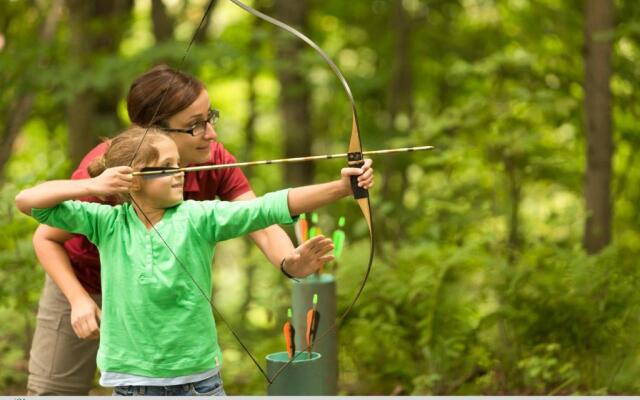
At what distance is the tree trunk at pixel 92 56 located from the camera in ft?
21.4

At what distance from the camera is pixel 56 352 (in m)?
2.79

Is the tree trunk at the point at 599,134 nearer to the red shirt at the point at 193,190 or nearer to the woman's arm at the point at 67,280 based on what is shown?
the red shirt at the point at 193,190

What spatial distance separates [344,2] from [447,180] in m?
3.77

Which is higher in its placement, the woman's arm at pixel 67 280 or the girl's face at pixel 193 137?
the girl's face at pixel 193 137

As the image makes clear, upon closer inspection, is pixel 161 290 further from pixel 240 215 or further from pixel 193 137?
pixel 193 137

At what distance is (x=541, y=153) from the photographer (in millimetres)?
5020

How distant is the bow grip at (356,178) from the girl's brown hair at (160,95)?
59cm

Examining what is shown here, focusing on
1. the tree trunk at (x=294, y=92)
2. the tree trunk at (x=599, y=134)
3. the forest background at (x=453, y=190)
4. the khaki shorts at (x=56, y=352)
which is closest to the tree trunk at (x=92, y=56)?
the forest background at (x=453, y=190)

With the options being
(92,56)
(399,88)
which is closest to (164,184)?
(92,56)

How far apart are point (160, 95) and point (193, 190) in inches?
12.4

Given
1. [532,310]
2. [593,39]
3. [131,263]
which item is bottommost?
[532,310]

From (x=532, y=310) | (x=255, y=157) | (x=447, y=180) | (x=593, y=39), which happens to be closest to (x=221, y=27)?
(x=255, y=157)

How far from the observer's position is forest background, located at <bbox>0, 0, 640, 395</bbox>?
158 inches

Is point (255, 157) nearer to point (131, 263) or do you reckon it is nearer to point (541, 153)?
point (541, 153)
